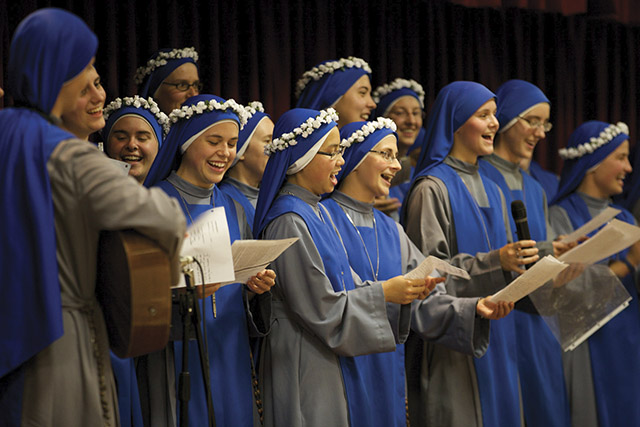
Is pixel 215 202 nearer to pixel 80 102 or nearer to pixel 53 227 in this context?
pixel 80 102

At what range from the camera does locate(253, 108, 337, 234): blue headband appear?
13.4ft

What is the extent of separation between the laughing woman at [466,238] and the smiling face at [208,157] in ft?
4.47

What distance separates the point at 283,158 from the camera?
4.14 metres

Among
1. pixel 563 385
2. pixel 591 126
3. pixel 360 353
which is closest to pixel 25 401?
pixel 360 353

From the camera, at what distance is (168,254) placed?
2.56 m

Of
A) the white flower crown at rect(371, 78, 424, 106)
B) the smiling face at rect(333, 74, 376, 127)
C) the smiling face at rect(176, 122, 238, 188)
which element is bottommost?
the smiling face at rect(176, 122, 238, 188)

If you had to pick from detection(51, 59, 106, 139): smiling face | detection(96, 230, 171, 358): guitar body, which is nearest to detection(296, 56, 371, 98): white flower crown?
detection(51, 59, 106, 139): smiling face

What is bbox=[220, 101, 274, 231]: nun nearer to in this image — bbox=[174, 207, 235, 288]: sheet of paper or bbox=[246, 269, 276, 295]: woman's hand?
bbox=[246, 269, 276, 295]: woman's hand

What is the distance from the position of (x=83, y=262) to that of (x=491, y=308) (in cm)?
243

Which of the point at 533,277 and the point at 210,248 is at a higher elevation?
the point at 210,248

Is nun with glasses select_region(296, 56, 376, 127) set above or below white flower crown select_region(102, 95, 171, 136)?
above

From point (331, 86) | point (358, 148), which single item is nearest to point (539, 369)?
point (358, 148)

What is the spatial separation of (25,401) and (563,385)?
12.1 ft

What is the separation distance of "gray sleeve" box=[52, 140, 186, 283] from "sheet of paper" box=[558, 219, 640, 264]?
2.82 meters
